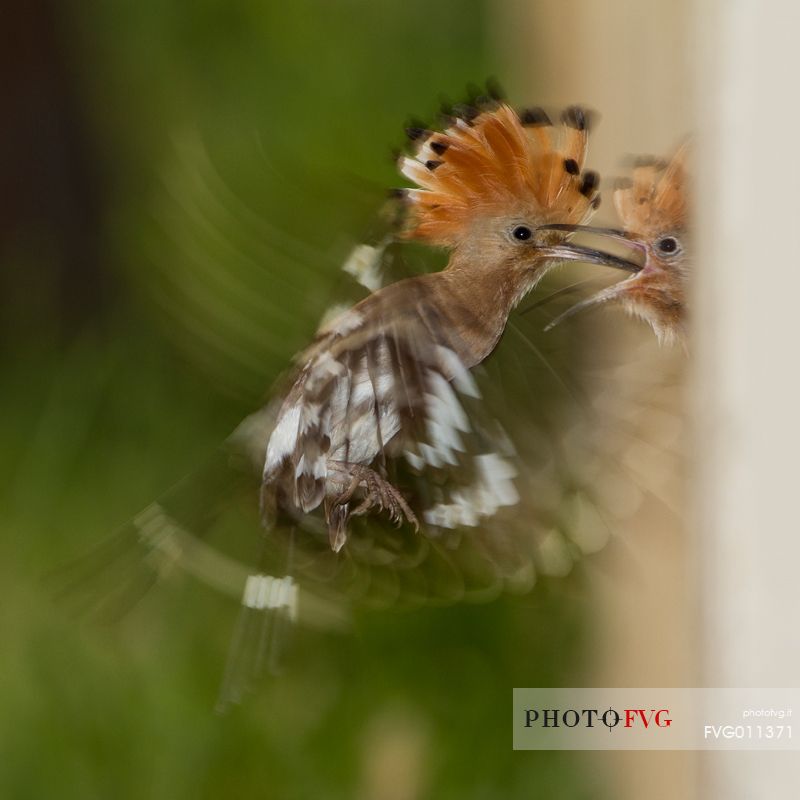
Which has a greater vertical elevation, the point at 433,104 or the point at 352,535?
the point at 433,104

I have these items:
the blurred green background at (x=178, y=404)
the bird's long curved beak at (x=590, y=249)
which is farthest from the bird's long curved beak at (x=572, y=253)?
the blurred green background at (x=178, y=404)

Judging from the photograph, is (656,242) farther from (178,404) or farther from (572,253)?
(178,404)

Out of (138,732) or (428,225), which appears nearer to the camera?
(428,225)

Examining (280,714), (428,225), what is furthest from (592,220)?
(280,714)

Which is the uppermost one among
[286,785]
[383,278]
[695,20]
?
[695,20]

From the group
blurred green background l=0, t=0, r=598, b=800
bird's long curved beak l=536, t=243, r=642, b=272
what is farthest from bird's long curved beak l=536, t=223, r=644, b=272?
blurred green background l=0, t=0, r=598, b=800

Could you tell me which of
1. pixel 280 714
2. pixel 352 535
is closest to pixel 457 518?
pixel 352 535

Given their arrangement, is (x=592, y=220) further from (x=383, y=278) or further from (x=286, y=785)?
(x=286, y=785)
